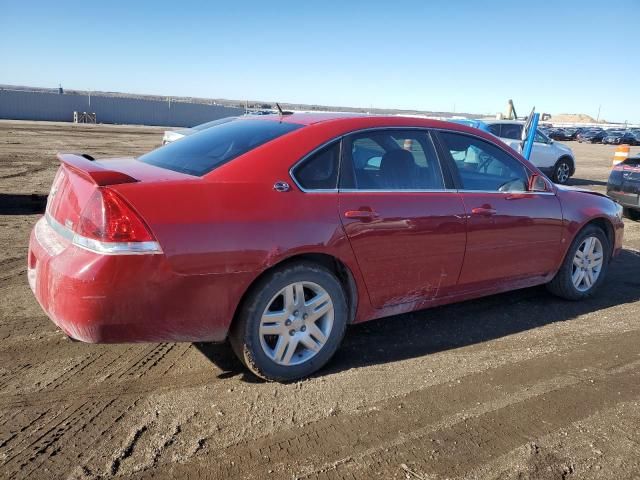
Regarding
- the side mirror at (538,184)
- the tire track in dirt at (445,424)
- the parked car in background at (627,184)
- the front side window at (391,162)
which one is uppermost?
the front side window at (391,162)

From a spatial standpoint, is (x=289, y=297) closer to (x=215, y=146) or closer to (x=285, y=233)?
(x=285, y=233)

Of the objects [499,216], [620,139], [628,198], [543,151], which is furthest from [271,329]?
[620,139]

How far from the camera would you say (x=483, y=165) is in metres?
4.59

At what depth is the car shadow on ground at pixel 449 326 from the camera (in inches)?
151

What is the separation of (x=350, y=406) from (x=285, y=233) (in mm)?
1074

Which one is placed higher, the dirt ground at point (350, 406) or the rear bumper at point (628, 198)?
the rear bumper at point (628, 198)

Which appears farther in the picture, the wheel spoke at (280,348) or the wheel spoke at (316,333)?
the wheel spoke at (316,333)

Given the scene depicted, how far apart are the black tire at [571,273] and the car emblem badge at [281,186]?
3.05 m

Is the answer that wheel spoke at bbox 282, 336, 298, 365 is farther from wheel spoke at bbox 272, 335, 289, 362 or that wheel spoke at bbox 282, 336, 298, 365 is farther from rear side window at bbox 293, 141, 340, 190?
rear side window at bbox 293, 141, 340, 190

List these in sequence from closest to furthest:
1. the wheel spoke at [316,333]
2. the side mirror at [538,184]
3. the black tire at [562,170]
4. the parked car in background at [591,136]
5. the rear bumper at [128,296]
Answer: the rear bumper at [128,296] → the wheel spoke at [316,333] → the side mirror at [538,184] → the black tire at [562,170] → the parked car in background at [591,136]

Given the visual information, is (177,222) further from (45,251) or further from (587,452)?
(587,452)

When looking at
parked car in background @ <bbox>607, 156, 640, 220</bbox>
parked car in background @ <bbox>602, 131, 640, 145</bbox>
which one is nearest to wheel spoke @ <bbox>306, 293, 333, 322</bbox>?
parked car in background @ <bbox>607, 156, 640, 220</bbox>

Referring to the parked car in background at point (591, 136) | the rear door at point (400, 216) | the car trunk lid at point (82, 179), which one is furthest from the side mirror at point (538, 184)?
the parked car in background at point (591, 136)

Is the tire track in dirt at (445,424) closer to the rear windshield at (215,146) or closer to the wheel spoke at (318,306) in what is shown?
the wheel spoke at (318,306)
